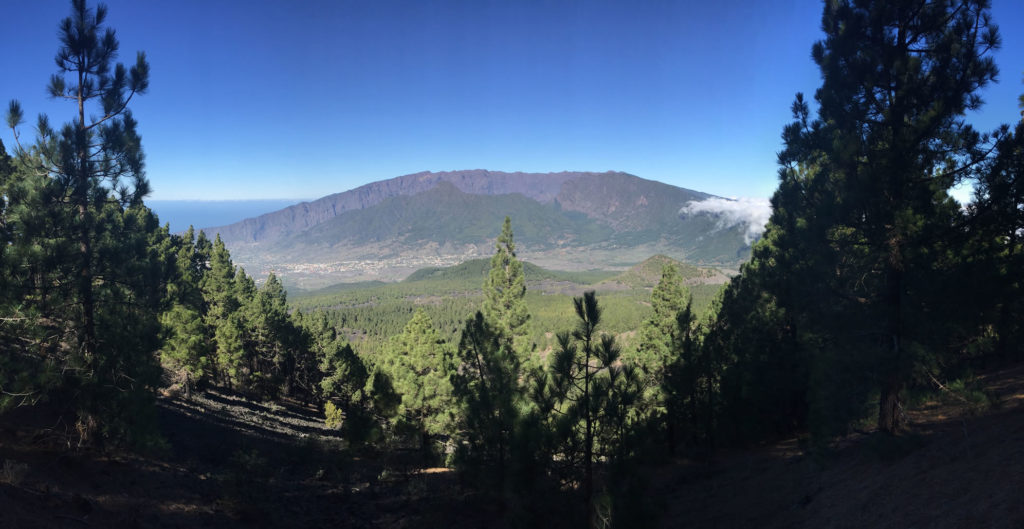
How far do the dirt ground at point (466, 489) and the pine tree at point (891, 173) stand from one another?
1.74 meters

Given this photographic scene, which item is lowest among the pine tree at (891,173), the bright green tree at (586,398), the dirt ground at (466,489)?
the dirt ground at (466,489)

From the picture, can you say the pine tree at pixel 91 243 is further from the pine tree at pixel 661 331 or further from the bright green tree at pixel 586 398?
the pine tree at pixel 661 331

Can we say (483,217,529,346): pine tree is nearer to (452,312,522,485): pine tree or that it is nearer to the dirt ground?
(452,312,522,485): pine tree

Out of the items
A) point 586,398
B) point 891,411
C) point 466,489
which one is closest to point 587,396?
point 586,398

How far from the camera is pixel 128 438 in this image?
11.0 m

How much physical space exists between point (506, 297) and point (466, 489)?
8441 millimetres

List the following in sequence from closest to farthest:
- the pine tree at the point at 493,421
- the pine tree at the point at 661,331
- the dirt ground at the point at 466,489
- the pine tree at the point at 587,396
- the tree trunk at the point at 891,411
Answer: the dirt ground at the point at 466,489 < the pine tree at the point at 587,396 < the tree trunk at the point at 891,411 < the pine tree at the point at 493,421 < the pine tree at the point at 661,331

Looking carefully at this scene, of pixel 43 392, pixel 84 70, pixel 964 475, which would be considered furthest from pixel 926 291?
pixel 84 70

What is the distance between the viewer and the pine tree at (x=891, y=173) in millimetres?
9445

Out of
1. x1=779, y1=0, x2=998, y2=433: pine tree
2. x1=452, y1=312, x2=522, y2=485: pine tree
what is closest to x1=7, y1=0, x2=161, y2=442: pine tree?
x1=452, y1=312, x2=522, y2=485: pine tree

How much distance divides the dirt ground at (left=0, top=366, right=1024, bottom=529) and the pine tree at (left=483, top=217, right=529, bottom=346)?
689cm

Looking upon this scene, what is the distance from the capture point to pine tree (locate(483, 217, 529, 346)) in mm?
19938

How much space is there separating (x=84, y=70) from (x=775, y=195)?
23.8m

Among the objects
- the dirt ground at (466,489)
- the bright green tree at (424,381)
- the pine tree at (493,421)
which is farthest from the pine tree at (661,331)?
the pine tree at (493,421)
